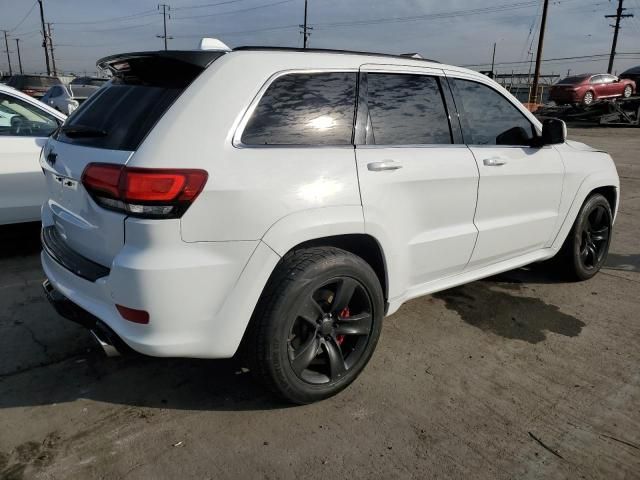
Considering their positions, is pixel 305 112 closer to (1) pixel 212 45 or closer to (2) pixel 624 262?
(1) pixel 212 45

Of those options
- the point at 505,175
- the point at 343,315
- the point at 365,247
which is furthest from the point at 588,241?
the point at 343,315

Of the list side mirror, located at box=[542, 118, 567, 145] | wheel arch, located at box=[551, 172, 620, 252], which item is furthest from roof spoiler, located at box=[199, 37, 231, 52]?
wheel arch, located at box=[551, 172, 620, 252]

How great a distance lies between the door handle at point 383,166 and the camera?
9.01ft

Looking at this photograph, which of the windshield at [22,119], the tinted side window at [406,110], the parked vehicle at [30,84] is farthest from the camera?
the parked vehicle at [30,84]

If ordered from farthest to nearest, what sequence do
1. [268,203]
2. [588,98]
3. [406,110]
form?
[588,98], [406,110], [268,203]

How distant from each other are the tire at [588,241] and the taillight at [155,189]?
3414mm

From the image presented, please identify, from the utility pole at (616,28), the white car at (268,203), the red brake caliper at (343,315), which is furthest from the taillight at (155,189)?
the utility pole at (616,28)

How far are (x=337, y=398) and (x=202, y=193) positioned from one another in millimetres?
1374

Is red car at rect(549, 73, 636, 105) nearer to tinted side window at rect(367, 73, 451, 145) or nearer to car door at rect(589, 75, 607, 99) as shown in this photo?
car door at rect(589, 75, 607, 99)

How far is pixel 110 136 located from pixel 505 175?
8.09 ft

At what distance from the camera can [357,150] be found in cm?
274

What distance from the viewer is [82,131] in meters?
2.70

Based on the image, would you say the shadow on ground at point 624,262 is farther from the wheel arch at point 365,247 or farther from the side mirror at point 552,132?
the wheel arch at point 365,247

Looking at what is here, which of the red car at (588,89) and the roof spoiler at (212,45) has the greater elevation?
the roof spoiler at (212,45)
